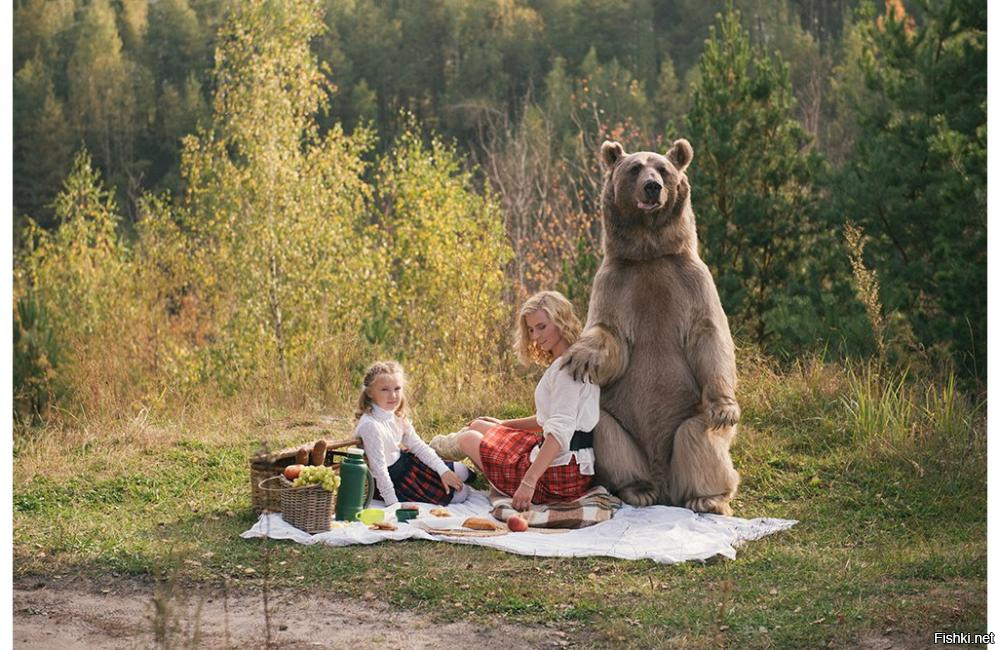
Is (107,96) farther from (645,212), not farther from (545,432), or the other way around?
(545,432)

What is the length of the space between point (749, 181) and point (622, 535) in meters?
6.04

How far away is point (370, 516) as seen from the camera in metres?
5.86

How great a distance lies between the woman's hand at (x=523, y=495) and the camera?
5.77 meters

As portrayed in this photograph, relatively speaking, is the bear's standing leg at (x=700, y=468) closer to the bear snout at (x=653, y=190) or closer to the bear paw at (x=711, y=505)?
the bear paw at (x=711, y=505)

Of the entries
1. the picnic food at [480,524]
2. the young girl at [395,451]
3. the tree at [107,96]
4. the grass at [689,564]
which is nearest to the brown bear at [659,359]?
the grass at [689,564]

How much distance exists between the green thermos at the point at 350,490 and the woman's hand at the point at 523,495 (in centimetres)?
73

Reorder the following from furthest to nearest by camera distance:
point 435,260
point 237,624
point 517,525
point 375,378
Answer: point 435,260
point 375,378
point 517,525
point 237,624

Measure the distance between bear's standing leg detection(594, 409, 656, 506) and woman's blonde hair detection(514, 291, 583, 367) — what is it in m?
0.43

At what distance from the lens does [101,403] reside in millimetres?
9398

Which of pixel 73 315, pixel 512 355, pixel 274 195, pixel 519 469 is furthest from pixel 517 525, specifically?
pixel 274 195

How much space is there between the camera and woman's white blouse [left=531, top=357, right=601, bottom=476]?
5773 mm

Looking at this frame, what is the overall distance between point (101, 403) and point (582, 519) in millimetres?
4999

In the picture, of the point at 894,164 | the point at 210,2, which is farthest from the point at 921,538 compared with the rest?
the point at 210,2

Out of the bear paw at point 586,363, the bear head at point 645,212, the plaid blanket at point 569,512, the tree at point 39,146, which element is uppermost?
the tree at point 39,146
